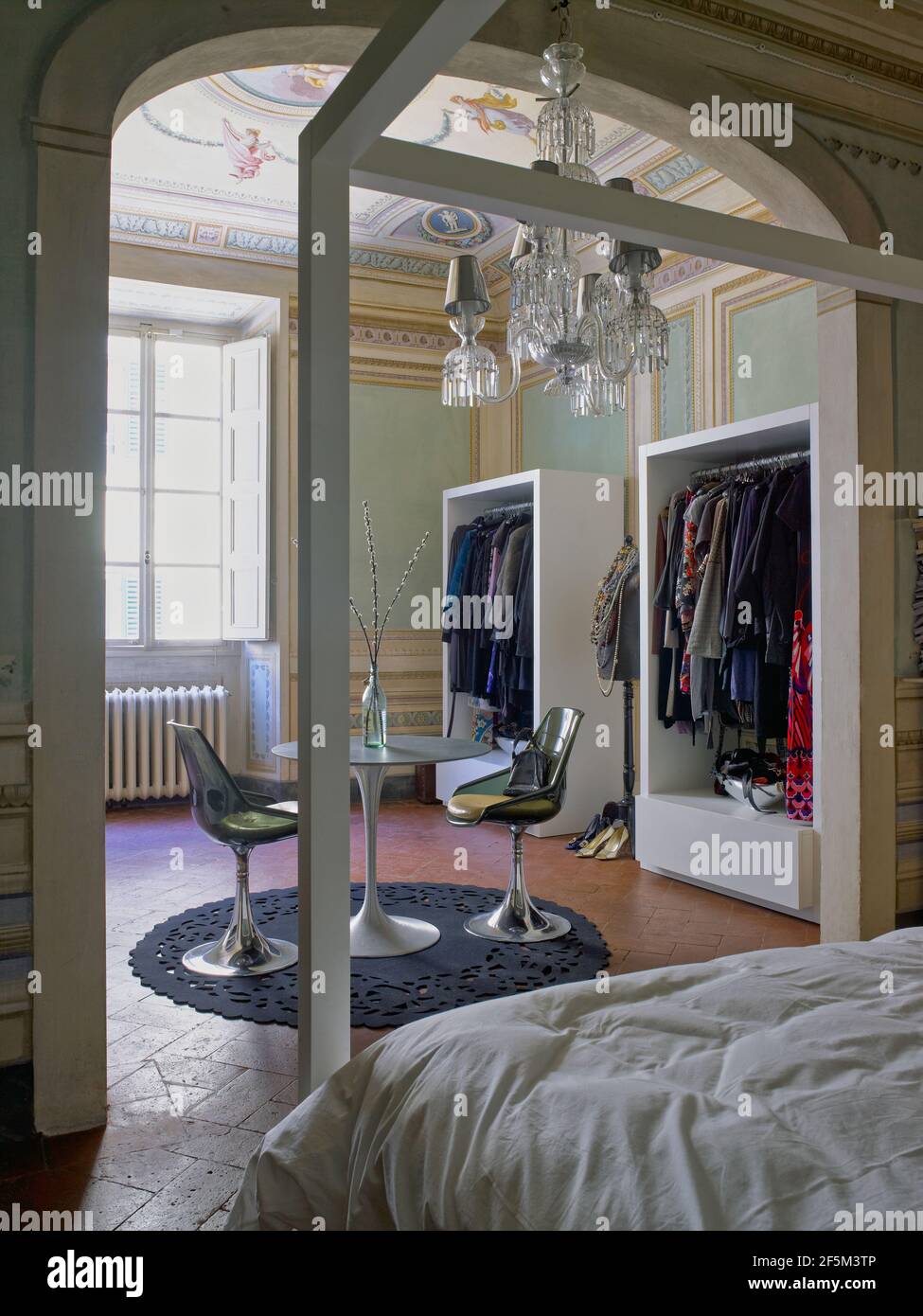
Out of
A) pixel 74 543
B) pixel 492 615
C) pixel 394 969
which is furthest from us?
pixel 492 615

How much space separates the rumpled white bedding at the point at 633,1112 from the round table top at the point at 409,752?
1951mm

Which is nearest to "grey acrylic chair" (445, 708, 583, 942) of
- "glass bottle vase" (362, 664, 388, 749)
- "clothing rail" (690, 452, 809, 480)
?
"glass bottle vase" (362, 664, 388, 749)

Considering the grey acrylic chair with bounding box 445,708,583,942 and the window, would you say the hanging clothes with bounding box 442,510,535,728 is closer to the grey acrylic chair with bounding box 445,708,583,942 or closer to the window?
the window

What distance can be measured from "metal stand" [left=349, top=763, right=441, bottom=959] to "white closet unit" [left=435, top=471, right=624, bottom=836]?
1779 mm

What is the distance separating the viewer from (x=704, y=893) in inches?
176

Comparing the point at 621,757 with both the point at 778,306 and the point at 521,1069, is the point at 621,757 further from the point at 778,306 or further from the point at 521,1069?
the point at 521,1069

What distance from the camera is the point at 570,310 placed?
131 inches

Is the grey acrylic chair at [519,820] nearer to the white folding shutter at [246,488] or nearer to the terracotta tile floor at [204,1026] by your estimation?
the terracotta tile floor at [204,1026]

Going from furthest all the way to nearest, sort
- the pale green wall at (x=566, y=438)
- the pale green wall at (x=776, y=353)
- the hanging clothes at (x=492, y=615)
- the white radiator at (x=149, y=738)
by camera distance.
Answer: the white radiator at (x=149, y=738) < the pale green wall at (x=566, y=438) < the hanging clothes at (x=492, y=615) < the pale green wall at (x=776, y=353)

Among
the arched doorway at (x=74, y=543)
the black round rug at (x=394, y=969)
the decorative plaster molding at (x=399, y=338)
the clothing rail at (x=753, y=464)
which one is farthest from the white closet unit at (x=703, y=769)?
the arched doorway at (x=74, y=543)

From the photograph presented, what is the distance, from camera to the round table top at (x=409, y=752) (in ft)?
11.7

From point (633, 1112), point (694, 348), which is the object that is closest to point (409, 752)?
point (633, 1112)

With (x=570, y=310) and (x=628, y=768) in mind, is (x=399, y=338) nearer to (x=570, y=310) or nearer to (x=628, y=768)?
(x=628, y=768)

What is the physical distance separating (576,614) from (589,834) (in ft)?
4.06
